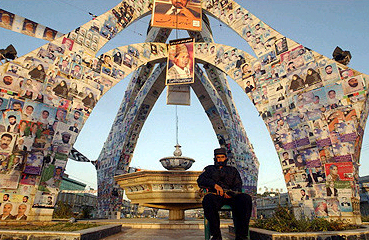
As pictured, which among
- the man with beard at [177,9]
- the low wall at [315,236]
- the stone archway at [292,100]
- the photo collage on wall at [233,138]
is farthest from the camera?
the photo collage on wall at [233,138]

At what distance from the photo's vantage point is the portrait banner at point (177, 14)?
418 inches

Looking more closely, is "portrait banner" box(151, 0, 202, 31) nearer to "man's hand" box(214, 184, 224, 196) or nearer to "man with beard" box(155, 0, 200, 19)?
"man with beard" box(155, 0, 200, 19)

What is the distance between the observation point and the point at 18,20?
9.03m

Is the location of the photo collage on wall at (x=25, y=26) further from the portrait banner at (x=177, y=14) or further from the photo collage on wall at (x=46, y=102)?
the portrait banner at (x=177, y=14)

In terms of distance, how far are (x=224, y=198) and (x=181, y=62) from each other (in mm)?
8795

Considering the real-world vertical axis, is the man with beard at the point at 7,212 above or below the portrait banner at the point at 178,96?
below

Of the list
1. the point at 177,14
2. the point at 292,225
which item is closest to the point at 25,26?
the point at 177,14

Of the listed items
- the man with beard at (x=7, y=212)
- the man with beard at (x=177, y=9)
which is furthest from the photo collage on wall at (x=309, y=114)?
the man with beard at (x=7, y=212)

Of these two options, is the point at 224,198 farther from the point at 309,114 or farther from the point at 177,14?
the point at 177,14

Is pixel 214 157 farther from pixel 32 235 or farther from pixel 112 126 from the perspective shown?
pixel 112 126

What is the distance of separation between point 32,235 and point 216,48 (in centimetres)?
928

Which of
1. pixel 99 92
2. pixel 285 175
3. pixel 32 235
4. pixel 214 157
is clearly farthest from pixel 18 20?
pixel 285 175

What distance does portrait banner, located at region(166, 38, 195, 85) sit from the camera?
10823 millimetres

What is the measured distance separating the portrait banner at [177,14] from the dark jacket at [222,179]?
8803 mm
